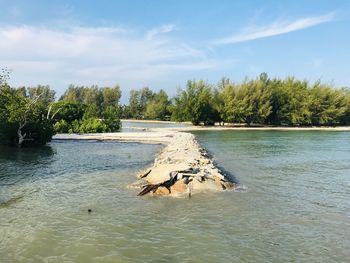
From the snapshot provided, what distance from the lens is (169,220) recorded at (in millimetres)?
11258

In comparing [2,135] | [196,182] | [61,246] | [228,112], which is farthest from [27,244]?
[228,112]

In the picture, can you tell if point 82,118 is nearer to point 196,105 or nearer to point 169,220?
point 196,105

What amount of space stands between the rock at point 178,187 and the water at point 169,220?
78cm

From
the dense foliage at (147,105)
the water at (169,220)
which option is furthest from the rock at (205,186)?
the dense foliage at (147,105)

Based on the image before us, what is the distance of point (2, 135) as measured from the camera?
105ft

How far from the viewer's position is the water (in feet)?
28.9

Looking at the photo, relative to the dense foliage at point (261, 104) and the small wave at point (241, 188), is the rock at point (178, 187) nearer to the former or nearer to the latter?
the small wave at point (241, 188)

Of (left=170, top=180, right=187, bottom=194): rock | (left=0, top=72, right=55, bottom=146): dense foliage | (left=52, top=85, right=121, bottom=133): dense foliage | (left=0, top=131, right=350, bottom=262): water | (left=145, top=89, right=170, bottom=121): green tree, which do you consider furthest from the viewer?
(left=145, top=89, right=170, bottom=121): green tree

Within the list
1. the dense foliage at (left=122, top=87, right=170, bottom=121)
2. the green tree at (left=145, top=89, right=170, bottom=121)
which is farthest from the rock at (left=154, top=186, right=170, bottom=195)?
the green tree at (left=145, top=89, right=170, bottom=121)

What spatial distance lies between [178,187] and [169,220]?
367 centimetres

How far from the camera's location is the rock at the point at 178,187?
1470 cm

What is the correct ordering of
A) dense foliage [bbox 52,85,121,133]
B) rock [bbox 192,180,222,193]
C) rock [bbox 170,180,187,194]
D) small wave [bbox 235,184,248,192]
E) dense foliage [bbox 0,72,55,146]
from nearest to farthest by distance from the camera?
rock [bbox 170,180,187,194]
rock [bbox 192,180,222,193]
small wave [bbox 235,184,248,192]
dense foliage [bbox 0,72,55,146]
dense foliage [bbox 52,85,121,133]

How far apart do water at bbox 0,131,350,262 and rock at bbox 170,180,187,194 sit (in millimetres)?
784

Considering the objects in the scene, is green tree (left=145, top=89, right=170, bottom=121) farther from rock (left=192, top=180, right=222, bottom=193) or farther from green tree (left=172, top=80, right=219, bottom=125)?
rock (left=192, top=180, right=222, bottom=193)
